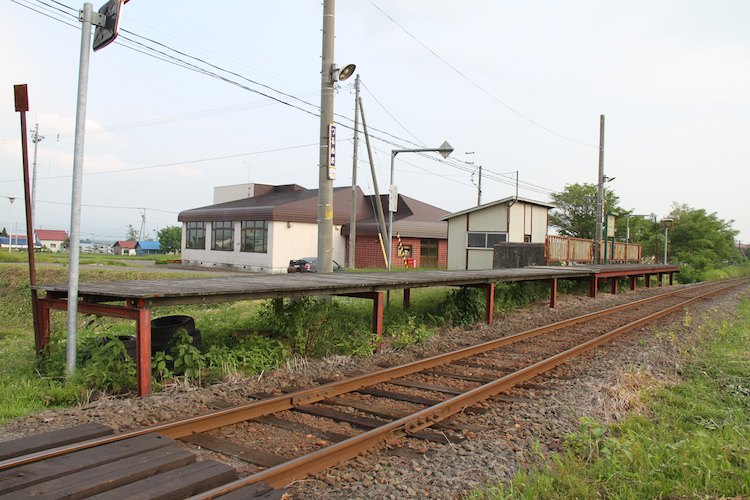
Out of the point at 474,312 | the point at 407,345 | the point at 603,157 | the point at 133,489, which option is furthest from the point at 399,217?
the point at 133,489

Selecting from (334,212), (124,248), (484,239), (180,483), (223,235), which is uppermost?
(334,212)

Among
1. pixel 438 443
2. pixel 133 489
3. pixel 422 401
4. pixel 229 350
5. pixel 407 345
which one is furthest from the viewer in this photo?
pixel 407 345

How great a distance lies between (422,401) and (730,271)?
5407 cm

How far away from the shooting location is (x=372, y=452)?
4.44 meters

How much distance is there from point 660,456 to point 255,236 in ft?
101

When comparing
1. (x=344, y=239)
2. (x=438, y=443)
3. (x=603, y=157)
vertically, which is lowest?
(x=438, y=443)

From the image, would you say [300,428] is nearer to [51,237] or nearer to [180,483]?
[180,483]

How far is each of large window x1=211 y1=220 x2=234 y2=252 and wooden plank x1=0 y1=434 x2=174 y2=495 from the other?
31956 mm

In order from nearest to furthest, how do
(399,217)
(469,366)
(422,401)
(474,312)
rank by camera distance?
(422,401) < (469,366) < (474,312) < (399,217)

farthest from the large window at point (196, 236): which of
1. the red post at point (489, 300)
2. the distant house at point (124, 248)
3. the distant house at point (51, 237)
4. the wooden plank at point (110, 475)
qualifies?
the distant house at point (51, 237)

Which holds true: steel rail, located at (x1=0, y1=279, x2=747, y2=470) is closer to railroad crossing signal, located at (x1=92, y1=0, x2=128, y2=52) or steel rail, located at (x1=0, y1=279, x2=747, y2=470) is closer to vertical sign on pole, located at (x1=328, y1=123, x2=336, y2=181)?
railroad crossing signal, located at (x1=92, y1=0, x2=128, y2=52)

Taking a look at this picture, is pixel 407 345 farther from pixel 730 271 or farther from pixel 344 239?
pixel 730 271

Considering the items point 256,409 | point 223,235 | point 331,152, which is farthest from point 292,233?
point 256,409

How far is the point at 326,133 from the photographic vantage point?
35.5 ft
